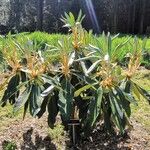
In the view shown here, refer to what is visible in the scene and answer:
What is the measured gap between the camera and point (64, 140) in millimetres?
4293

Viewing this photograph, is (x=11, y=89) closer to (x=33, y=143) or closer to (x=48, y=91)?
(x=48, y=91)

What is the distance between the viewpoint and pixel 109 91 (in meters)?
3.55

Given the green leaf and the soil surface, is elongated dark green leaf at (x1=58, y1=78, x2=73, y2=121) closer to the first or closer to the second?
the green leaf

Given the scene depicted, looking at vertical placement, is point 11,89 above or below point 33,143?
above

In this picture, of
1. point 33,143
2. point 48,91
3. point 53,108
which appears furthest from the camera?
point 33,143

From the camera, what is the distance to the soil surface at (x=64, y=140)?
4.16 meters

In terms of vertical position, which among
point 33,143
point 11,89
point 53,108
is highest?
point 11,89

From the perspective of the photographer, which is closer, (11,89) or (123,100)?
(123,100)

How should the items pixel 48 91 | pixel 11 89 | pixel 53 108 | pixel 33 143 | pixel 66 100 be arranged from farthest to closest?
pixel 33 143 → pixel 11 89 → pixel 53 108 → pixel 66 100 → pixel 48 91

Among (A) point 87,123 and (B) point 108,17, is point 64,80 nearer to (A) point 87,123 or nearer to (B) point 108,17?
(A) point 87,123

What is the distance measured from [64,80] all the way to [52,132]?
88cm

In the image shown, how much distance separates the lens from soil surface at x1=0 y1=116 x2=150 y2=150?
13.7ft

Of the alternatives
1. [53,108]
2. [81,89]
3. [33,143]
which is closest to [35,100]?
[53,108]

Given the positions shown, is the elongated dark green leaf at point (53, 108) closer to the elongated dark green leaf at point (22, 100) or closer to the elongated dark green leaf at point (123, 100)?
the elongated dark green leaf at point (22, 100)
